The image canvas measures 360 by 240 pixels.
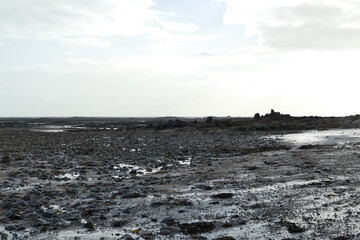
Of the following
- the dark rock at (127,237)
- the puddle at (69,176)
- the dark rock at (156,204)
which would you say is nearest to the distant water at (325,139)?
the puddle at (69,176)

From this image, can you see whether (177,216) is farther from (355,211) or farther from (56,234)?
(355,211)

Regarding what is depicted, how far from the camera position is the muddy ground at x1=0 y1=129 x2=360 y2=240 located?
23.5 feet

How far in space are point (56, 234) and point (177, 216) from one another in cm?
294

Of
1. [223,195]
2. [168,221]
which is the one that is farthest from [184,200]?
[168,221]

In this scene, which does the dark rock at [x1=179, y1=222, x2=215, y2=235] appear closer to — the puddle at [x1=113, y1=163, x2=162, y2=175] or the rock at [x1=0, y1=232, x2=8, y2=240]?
the rock at [x1=0, y1=232, x2=8, y2=240]

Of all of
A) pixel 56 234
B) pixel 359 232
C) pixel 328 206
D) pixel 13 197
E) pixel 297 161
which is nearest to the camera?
pixel 359 232

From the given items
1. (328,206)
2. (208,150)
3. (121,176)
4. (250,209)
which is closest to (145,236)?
(250,209)

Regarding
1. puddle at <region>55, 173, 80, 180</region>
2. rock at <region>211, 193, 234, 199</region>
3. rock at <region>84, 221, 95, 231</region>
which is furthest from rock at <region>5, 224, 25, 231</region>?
puddle at <region>55, 173, 80, 180</region>

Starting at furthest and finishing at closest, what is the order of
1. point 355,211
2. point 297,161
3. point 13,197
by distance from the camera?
1. point 297,161
2. point 13,197
3. point 355,211

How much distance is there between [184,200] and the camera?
970cm

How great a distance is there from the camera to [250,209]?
8.59 m

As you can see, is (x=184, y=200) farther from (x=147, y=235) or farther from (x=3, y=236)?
(x=3, y=236)

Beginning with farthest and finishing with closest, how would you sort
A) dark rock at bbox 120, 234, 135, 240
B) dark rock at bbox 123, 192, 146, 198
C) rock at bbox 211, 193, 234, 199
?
1. dark rock at bbox 123, 192, 146, 198
2. rock at bbox 211, 193, 234, 199
3. dark rock at bbox 120, 234, 135, 240

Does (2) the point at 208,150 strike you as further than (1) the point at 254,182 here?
Yes
